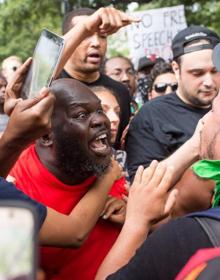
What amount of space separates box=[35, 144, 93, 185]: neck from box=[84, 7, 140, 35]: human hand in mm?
631

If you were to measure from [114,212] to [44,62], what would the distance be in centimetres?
58

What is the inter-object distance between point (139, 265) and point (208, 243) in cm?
18

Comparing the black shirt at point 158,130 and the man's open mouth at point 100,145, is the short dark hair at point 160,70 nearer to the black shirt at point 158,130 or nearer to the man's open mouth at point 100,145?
the black shirt at point 158,130

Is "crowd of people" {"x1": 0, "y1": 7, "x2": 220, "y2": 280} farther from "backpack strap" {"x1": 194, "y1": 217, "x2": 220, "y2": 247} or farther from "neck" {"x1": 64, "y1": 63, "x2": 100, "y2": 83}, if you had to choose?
"neck" {"x1": 64, "y1": 63, "x2": 100, "y2": 83}

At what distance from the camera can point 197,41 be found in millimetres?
4078

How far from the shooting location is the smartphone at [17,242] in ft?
2.61

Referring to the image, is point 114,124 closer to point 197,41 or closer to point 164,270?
point 197,41

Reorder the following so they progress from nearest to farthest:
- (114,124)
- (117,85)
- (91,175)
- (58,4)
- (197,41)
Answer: (91,175)
(114,124)
(197,41)
(117,85)
(58,4)

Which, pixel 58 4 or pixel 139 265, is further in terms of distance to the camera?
pixel 58 4

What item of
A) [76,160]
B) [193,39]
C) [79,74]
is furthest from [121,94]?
[76,160]

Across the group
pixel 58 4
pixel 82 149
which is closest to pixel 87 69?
pixel 82 149

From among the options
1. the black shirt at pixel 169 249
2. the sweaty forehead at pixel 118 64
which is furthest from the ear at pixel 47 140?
the sweaty forehead at pixel 118 64

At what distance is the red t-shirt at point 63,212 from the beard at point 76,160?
0.05 meters

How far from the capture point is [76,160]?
241cm
